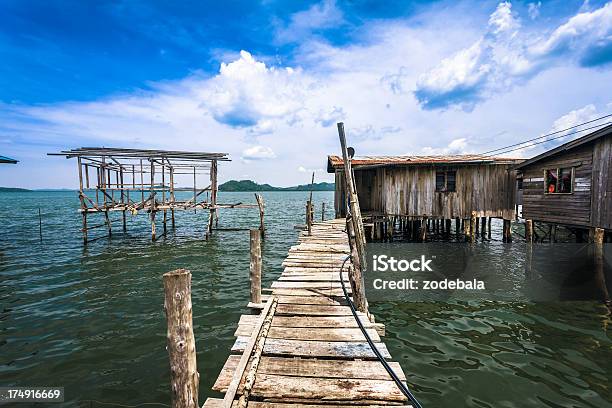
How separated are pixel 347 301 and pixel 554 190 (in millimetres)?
14516

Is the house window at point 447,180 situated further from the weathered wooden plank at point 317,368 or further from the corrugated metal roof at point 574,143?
the weathered wooden plank at point 317,368

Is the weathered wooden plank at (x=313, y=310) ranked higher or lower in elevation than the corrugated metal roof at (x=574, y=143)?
lower

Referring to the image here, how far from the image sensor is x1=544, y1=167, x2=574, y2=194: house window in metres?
13.6

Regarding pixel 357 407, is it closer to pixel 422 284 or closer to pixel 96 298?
pixel 422 284

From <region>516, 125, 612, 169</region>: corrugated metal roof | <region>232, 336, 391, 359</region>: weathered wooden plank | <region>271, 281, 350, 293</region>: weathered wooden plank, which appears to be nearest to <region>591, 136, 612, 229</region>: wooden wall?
<region>516, 125, 612, 169</region>: corrugated metal roof

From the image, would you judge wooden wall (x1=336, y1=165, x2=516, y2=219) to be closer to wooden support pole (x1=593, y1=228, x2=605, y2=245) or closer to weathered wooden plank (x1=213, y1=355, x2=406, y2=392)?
wooden support pole (x1=593, y1=228, x2=605, y2=245)

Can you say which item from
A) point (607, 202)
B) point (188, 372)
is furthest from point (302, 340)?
point (607, 202)

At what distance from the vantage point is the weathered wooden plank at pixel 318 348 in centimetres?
479

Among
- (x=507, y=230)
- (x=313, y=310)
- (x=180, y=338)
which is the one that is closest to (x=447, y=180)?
(x=507, y=230)

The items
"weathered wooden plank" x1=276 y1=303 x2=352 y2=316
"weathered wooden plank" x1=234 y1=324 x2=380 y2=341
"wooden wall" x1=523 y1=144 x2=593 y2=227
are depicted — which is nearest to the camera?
"weathered wooden plank" x1=234 y1=324 x2=380 y2=341

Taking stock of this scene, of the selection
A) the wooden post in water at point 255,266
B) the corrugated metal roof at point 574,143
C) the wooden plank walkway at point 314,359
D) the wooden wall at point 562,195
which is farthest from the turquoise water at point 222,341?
the corrugated metal roof at point 574,143

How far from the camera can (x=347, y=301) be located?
23.2 ft

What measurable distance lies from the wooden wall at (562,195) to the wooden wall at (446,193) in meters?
1.68

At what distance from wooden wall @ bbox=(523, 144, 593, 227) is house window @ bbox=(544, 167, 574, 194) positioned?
0.19 metres
